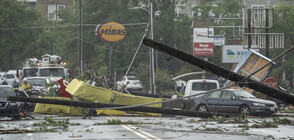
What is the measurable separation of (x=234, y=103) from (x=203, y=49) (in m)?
30.2

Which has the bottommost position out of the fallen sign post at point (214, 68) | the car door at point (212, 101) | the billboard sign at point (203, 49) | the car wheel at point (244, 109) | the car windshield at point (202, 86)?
the car wheel at point (244, 109)

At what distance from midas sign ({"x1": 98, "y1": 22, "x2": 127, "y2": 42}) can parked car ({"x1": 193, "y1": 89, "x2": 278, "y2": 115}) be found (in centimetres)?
2546

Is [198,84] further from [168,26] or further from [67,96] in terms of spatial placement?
[168,26]

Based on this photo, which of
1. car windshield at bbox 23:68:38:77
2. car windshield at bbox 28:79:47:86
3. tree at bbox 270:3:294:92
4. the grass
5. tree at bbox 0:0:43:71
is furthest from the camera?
tree at bbox 0:0:43:71

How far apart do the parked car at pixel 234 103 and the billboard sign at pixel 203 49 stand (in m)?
29.3

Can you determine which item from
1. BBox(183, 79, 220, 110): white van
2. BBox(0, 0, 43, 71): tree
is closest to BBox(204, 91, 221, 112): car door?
BBox(183, 79, 220, 110): white van

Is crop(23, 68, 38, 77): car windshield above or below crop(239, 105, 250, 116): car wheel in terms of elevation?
above

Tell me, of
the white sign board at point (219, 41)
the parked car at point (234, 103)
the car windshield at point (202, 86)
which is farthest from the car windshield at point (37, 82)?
the white sign board at point (219, 41)

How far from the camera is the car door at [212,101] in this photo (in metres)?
28.7

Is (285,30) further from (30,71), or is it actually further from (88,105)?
(88,105)

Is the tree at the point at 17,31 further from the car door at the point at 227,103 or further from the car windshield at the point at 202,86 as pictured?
the car door at the point at 227,103

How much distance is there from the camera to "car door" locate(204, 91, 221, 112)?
28.7m

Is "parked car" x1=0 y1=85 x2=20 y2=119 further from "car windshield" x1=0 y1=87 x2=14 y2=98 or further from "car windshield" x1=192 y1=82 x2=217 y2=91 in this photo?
"car windshield" x1=192 y1=82 x2=217 y2=91

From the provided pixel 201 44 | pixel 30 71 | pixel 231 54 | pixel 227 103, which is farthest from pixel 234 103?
pixel 201 44
